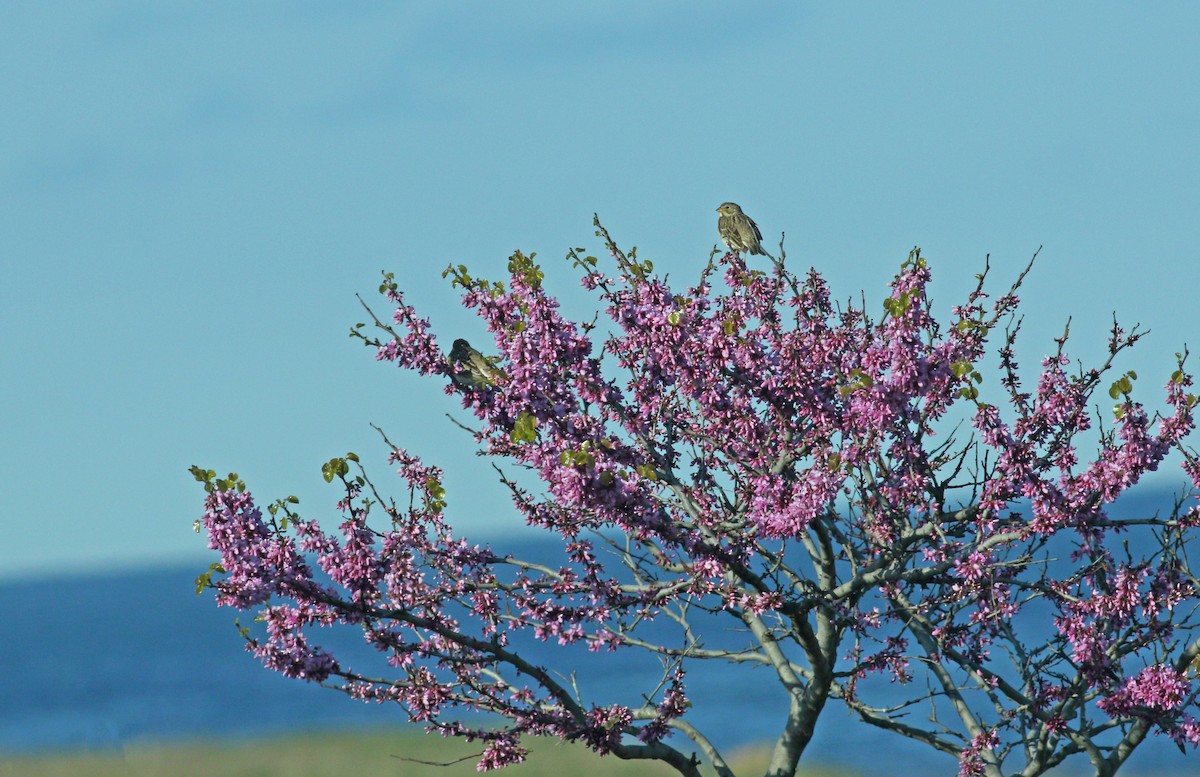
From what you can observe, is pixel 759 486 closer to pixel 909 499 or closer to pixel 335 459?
pixel 909 499

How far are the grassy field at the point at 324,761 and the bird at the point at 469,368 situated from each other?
21.5m

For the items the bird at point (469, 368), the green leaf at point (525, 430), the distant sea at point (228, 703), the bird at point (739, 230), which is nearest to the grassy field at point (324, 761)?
the distant sea at point (228, 703)

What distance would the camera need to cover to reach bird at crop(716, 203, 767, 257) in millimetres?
14000

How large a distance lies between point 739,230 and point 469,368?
4206 mm

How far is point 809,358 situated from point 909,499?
1.20 meters

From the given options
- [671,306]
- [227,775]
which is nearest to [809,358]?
[671,306]

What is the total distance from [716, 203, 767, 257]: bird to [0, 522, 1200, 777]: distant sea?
80.5 feet

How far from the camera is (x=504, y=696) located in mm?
11086

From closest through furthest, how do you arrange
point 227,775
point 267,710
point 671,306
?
Result: point 671,306 < point 227,775 < point 267,710

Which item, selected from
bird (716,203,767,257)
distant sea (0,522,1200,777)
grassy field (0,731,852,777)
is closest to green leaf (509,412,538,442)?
bird (716,203,767,257)

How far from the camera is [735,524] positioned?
10.1 meters

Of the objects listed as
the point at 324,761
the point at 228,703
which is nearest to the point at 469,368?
the point at 324,761

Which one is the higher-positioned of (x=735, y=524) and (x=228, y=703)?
(x=228, y=703)

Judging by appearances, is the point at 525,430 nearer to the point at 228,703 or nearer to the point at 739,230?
the point at 739,230
